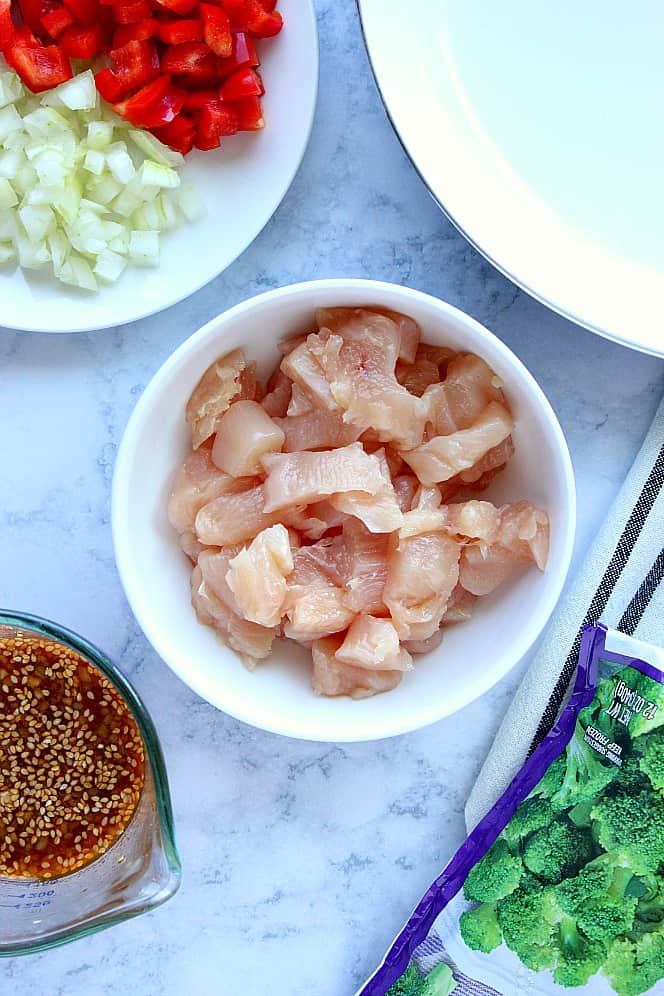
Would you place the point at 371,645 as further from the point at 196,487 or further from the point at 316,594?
the point at 196,487

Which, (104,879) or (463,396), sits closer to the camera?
(463,396)

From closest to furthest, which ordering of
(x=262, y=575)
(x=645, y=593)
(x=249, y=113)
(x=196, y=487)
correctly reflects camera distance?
(x=262, y=575) < (x=196, y=487) < (x=249, y=113) < (x=645, y=593)

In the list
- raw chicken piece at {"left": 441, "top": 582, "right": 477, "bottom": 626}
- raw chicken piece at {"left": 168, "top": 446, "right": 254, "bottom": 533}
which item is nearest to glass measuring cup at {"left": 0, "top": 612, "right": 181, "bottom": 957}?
raw chicken piece at {"left": 168, "top": 446, "right": 254, "bottom": 533}

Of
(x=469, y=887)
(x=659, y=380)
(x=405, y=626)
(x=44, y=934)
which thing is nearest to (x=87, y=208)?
(x=405, y=626)

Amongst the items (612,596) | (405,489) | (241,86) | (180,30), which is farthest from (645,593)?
(180,30)

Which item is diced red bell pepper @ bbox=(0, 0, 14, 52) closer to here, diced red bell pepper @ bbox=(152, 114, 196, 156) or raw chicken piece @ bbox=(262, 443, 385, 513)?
diced red bell pepper @ bbox=(152, 114, 196, 156)

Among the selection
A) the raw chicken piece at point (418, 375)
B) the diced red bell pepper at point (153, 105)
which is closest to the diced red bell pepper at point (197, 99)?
the diced red bell pepper at point (153, 105)

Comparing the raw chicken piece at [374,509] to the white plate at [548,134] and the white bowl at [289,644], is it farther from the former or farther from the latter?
the white plate at [548,134]

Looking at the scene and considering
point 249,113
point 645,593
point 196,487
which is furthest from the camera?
point 645,593
